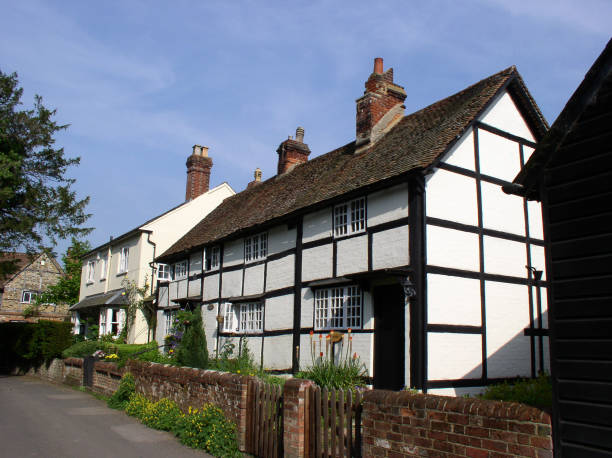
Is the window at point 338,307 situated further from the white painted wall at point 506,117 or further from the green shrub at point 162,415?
the white painted wall at point 506,117

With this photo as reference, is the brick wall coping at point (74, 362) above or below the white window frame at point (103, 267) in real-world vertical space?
below

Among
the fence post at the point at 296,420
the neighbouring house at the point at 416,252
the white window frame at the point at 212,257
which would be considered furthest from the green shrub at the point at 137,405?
the white window frame at the point at 212,257

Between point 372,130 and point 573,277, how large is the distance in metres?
11.8

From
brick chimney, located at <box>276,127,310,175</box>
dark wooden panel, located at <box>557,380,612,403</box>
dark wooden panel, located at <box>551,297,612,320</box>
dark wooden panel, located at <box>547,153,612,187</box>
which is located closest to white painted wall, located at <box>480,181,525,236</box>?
dark wooden panel, located at <box>547,153,612,187</box>

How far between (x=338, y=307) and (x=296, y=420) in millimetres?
5956

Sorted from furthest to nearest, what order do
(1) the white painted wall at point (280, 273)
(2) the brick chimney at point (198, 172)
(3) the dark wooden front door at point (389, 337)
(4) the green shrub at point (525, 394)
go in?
(2) the brick chimney at point (198, 172) → (1) the white painted wall at point (280, 273) → (3) the dark wooden front door at point (389, 337) → (4) the green shrub at point (525, 394)

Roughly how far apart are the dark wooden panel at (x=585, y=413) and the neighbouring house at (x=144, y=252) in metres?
20.9

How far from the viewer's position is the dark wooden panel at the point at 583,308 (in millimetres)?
4609

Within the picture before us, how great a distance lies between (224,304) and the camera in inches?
708

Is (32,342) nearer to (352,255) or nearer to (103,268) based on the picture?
(103,268)

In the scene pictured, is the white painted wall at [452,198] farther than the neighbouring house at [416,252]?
Yes

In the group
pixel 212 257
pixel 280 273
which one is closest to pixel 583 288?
pixel 280 273

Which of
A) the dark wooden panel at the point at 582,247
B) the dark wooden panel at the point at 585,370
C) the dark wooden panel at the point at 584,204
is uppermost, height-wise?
the dark wooden panel at the point at 584,204

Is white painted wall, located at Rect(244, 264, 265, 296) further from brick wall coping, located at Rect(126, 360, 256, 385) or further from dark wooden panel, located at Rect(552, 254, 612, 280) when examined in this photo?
dark wooden panel, located at Rect(552, 254, 612, 280)
